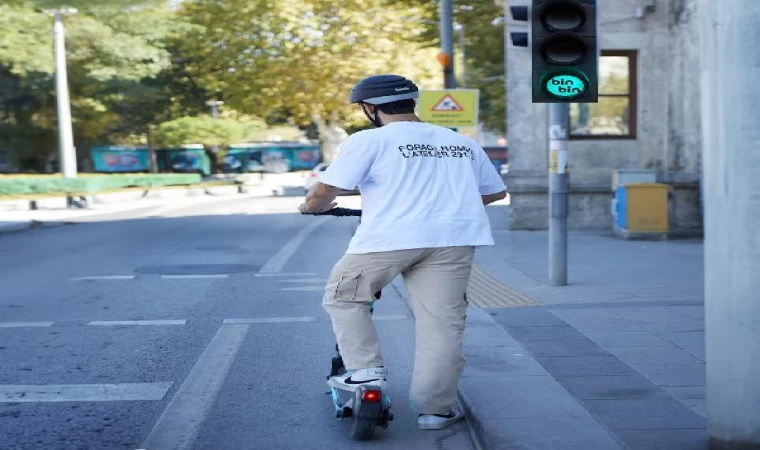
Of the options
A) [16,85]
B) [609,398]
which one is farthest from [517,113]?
[16,85]

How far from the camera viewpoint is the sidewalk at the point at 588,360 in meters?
4.63

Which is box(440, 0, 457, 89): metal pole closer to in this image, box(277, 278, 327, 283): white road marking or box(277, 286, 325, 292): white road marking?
box(277, 278, 327, 283): white road marking

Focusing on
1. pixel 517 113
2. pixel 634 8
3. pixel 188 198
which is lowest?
pixel 188 198

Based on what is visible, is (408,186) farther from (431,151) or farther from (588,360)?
(588,360)

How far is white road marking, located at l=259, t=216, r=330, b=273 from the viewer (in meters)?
13.1

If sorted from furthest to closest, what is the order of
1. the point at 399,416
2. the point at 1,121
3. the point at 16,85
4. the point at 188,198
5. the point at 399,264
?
1. the point at 1,121
2. the point at 16,85
3. the point at 188,198
4. the point at 399,416
5. the point at 399,264

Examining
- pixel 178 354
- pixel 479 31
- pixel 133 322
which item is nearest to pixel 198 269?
pixel 133 322

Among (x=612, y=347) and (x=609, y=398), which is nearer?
(x=609, y=398)

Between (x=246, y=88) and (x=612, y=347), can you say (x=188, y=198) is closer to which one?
(x=246, y=88)

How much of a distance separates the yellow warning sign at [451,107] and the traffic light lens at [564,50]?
838 centimetres

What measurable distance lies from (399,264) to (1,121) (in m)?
48.4

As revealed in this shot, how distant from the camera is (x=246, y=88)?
41.1 m

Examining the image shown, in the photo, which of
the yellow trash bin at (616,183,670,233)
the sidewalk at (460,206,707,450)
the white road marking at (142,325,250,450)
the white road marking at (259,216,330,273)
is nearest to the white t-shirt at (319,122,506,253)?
the sidewalk at (460,206,707,450)

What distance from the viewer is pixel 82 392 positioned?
19.3ft
